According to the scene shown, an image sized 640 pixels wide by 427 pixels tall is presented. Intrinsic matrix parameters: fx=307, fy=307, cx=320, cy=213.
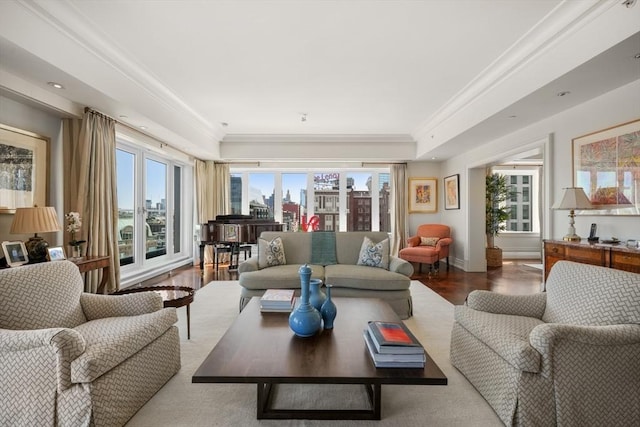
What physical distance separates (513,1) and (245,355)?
325 centimetres

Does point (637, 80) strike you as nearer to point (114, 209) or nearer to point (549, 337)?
point (549, 337)

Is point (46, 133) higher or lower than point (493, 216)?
higher

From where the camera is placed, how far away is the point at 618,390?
162 centimetres

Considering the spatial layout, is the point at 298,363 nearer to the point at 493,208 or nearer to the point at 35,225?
the point at 35,225

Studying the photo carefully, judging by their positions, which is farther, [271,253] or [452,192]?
[452,192]

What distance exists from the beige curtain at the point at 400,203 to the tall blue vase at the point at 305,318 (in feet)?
18.8

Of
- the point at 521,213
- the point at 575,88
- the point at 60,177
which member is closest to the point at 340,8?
the point at 575,88

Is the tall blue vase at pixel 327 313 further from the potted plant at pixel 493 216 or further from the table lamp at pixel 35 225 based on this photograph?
the potted plant at pixel 493 216

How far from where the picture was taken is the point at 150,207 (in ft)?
19.2

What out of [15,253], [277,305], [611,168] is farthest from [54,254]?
[611,168]

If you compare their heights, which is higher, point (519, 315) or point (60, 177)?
point (60, 177)

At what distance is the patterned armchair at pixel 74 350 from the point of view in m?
1.50

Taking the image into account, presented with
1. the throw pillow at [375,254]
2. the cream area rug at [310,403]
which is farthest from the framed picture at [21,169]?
the throw pillow at [375,254]

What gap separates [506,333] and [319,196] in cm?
633
